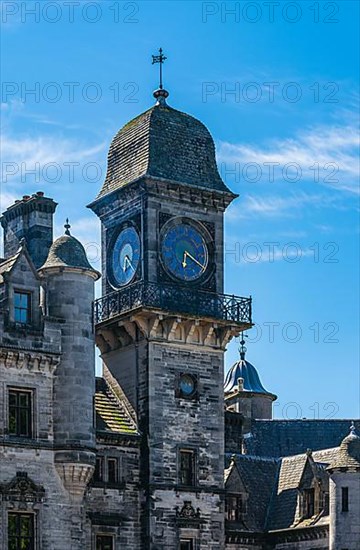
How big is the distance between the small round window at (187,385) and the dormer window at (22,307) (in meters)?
8.34

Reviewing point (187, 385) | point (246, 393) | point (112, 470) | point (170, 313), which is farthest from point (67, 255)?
point (246, 393)

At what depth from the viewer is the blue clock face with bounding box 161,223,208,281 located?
2549 inches

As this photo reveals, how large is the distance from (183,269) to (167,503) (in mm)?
10023

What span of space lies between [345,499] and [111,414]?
36.2 ft

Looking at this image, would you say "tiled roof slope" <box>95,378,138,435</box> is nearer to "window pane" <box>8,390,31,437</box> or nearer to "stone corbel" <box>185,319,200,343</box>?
"stone corbel" <box>185,319,200,343</box>

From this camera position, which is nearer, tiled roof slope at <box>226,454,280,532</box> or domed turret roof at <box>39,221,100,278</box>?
domed turret roof at <box>39,221,100,278</box>

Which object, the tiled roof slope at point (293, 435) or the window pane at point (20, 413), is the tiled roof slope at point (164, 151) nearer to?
the window pane at point (20, 413)

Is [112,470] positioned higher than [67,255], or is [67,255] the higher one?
[67,255]

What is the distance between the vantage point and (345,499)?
65.9 metres

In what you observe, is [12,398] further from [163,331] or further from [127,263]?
[127,263]

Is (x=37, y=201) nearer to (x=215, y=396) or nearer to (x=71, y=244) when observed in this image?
(x=71, y=244)

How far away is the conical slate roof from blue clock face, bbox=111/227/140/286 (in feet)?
101

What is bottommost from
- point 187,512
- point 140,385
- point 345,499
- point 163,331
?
point 187,512

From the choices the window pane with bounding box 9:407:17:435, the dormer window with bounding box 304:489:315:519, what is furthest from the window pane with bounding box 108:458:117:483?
the dormer window with bounding box 304:489:315:519
